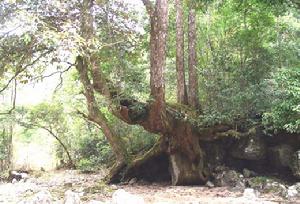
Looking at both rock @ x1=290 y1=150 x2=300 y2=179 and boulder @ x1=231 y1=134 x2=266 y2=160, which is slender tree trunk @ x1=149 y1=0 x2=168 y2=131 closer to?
boulder @ x1=231 y1=134 x2=266 y2=160

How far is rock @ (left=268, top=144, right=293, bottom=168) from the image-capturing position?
30.6ft

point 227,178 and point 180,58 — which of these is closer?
point 227,178

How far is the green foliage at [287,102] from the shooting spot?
719cm

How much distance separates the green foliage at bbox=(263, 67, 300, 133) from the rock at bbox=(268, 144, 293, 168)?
1454 mm

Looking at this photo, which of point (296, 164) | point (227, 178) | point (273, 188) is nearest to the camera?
point (273, 188)

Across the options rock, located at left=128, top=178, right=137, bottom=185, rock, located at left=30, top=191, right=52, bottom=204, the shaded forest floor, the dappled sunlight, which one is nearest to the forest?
rock, located at left=128, top=178, right=137, bottom=185

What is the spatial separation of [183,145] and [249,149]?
172 centimetres

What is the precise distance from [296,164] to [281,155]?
0.57 metres

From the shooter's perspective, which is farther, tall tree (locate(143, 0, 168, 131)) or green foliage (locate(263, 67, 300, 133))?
tall tree (locate(143, 0, 168, 131))

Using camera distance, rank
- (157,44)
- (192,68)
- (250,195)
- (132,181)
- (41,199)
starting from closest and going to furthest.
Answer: (41,199) < (250,195) < (157,44) < (132,181) < (192,68)

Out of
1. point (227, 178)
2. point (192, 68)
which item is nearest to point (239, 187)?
point (227, 178)

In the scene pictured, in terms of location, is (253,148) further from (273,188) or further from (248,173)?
(273,188)

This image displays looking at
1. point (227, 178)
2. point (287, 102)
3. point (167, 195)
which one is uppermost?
point (287, 102)

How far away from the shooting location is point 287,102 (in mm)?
7469
